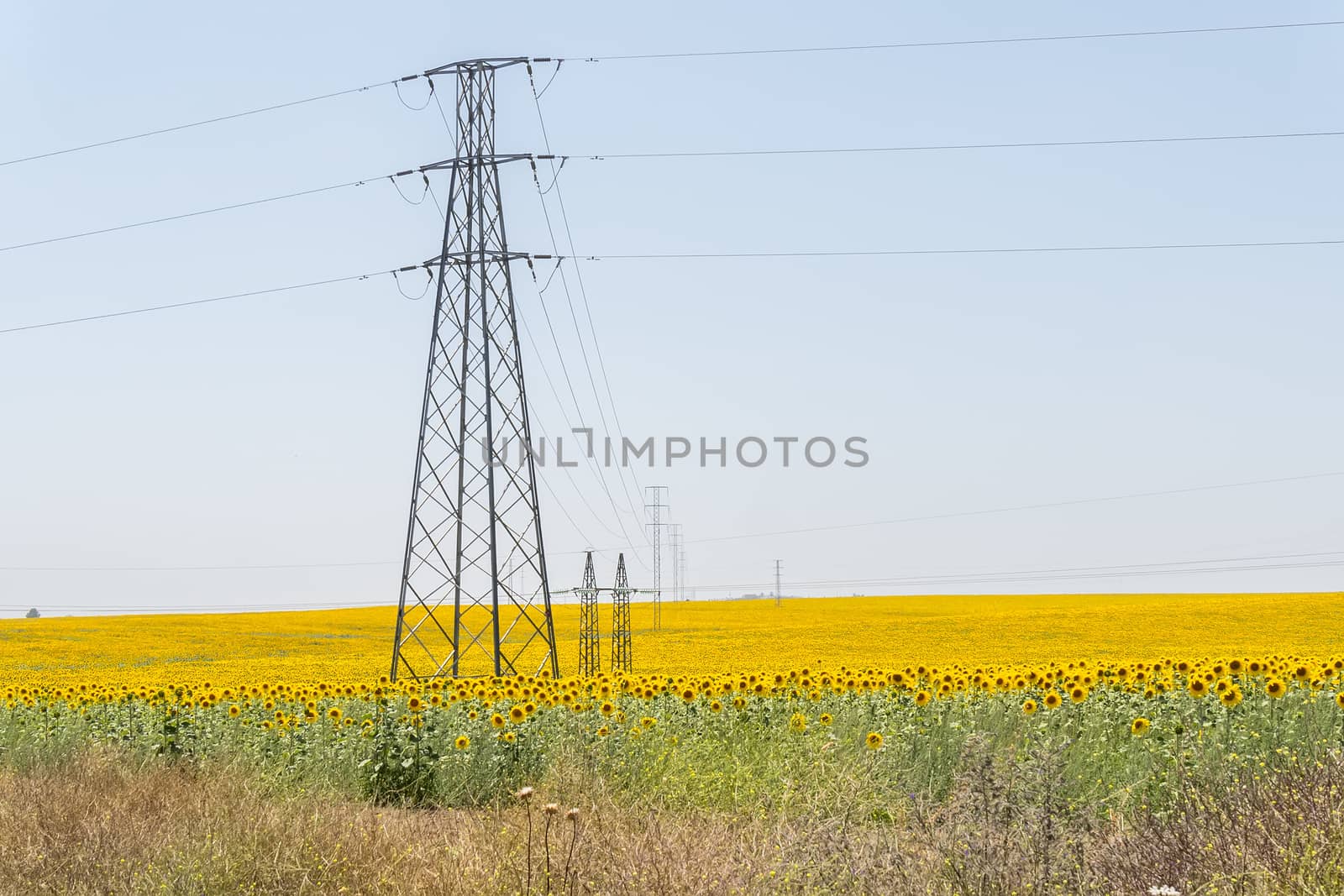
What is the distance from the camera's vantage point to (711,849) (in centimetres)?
611

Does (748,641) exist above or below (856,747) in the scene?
below

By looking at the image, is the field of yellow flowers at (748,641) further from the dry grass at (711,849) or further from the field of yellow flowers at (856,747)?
the dry grass at (711,849)

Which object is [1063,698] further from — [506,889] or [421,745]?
[506,889]

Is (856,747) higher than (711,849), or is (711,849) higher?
(856,747)

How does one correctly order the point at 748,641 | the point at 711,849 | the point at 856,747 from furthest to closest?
the point at 748,641
the point at 856,747
the point at 711,849

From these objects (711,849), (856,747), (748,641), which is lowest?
(748,641)

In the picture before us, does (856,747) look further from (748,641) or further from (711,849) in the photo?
(748,641)

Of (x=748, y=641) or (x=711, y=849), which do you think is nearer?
(x=711, y=849)

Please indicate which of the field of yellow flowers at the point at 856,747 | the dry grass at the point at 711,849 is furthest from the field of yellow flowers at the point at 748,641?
the dry grass at the point at 711,849

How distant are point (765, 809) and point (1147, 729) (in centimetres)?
331

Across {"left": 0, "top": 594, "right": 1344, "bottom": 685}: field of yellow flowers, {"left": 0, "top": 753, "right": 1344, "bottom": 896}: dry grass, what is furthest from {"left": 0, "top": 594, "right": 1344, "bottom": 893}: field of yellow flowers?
{"left": 0, "top": 594, "right": 1344, "bottom": 685}: field of yellow flowers

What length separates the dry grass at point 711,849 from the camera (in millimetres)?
5246

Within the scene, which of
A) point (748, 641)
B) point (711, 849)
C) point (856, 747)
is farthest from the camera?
point (748, 641)


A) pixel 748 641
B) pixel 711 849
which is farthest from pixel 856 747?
pixel 748 641
